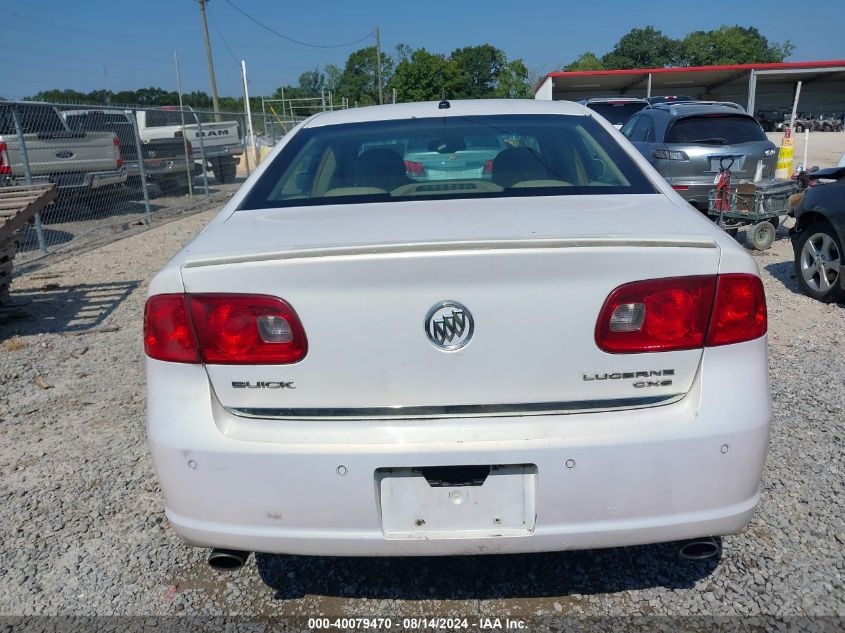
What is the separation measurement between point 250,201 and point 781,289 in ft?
18.6

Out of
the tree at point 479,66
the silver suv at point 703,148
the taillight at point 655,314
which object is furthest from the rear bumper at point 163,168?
the tree at point 479,66

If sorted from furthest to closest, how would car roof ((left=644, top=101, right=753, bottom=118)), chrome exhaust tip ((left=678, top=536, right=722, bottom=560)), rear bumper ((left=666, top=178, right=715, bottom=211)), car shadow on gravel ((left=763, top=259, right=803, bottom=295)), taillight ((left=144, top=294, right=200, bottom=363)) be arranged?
1. car roof ((left=644, top=101, right=753, bottom=118))
2. rear bumper ((left=666, top=178, right=715, bottom=211))
3. car shadow on gravel ((left=763, top=259, right=803, bottom=295))
4. chrome exhaust tip ((left=678, top=536, right=722, bottom=560))
5. taillight ((left=144, top=294, right=200, bottom=363))

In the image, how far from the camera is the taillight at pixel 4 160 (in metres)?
8.98

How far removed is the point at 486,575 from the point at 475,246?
4.33ft

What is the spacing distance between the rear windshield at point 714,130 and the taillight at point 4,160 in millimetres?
8707

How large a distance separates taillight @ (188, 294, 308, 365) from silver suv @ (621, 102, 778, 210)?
Answer: 7.79m

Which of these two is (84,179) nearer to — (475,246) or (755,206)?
(755,206)

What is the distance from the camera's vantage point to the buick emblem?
6.02 ft

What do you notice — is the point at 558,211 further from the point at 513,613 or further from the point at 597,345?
the point at 513,613

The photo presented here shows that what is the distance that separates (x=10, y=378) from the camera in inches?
186

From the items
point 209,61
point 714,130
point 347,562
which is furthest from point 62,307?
point 209,61

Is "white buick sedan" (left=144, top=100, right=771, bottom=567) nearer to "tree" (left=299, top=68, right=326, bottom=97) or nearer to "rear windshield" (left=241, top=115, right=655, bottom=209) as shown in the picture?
"rear windshield" (left=241, top=115, right=655, bottom=209)

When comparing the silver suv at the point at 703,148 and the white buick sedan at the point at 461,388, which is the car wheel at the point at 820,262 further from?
the white buick sedan at the point at 461,388

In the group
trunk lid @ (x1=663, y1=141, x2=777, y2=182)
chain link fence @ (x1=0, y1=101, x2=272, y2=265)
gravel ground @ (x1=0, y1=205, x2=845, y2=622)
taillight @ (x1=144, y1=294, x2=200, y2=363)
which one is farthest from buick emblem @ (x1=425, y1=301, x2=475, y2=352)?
trunk lid @ (x1=663, y1=141, x2=777, y2=182)
